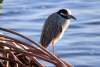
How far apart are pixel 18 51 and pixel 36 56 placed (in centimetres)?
11

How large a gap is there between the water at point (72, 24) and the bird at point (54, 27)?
158 cm

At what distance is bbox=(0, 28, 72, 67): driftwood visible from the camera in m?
3.06

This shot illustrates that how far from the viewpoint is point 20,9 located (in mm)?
13617

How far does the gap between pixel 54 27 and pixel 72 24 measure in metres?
5.09

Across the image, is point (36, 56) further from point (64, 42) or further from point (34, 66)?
point (64, 42)

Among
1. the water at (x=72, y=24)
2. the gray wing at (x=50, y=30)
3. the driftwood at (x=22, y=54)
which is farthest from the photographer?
the water at (x=72, y=24)

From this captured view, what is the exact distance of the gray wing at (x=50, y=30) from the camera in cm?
579

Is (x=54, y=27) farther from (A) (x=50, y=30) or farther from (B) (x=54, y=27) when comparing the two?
(A) (x=50, y=30)

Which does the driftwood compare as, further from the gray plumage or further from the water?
the water

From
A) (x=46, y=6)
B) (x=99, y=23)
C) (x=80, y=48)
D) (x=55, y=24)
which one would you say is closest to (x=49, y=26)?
(x=55, y=24)

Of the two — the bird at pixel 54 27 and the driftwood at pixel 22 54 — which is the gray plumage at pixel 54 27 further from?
the driftwood at pixel 22 54

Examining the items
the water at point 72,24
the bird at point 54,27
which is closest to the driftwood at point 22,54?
the bird at point 54,27

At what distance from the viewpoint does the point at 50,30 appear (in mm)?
6004

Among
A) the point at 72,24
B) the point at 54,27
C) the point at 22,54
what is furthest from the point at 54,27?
the point at 72,24
